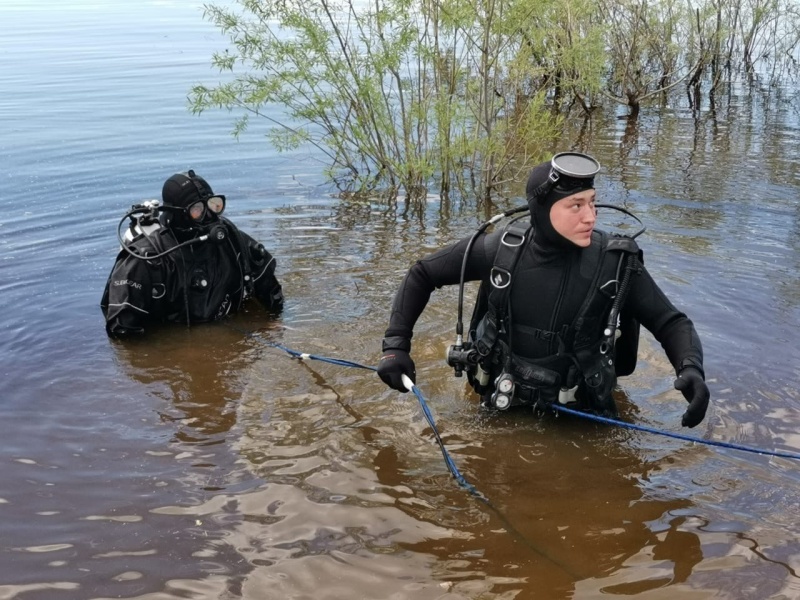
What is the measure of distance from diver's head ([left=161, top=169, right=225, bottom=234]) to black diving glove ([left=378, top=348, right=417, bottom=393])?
2.12 metres

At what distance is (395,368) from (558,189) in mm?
1108

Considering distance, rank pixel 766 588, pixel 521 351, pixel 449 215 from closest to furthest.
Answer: pixel 766 588 → pixel 521 351 → pixel 449 215

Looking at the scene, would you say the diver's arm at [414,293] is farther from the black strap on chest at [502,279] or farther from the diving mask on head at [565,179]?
the diving mask on head at [565,179]

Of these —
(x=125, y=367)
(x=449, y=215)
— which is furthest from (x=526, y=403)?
(x=449, y=215)

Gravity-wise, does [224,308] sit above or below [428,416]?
above

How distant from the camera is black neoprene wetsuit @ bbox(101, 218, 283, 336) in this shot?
531 centimetres

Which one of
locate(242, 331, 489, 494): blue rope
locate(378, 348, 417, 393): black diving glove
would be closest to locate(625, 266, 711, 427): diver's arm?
locate(242, 331, 489, 494): blue rope

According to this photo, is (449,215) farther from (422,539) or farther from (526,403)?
(422,539)

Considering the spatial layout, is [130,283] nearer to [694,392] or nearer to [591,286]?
[591,286]

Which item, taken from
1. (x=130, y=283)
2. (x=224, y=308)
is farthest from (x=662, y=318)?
(x=130, y=283)

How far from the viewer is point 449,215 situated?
8469 millimetres

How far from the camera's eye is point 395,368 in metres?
3.79

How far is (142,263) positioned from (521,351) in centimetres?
277

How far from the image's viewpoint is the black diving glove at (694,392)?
3.28 meters
